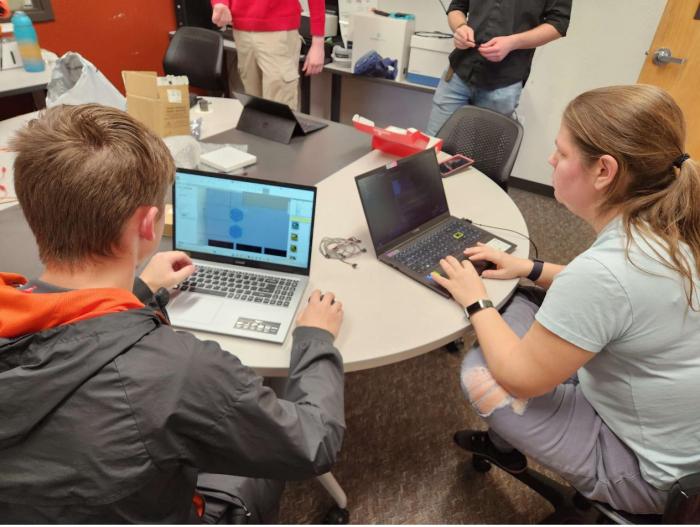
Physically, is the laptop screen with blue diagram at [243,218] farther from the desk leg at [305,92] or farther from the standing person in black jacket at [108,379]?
the desk leg at [305,92]

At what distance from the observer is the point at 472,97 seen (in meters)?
2.51

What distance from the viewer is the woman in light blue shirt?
2.87ft

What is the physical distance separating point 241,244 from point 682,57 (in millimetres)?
2748

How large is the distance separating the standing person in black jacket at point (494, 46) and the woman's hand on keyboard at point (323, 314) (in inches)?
67.5

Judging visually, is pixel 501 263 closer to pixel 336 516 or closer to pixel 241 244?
pixel 241 244

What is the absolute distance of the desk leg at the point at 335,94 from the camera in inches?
140

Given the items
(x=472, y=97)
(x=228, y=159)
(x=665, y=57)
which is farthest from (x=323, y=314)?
(x=665, y=57)

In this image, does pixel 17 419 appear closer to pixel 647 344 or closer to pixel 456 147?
pixel 647 344

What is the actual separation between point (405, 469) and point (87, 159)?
136 cm

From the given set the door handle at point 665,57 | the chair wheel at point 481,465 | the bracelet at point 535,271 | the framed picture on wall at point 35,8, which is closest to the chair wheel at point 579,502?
the chair wheel at point 481,465

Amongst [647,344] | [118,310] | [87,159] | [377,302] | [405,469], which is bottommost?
[405,469]

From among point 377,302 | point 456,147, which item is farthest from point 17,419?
point 456,147

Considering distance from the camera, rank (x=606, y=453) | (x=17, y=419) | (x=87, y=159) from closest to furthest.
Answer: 1. (x=17, y=419)
2. (x=87, y=159)
3. (x=606, y=453)

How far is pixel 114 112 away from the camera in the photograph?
29.0 inches
